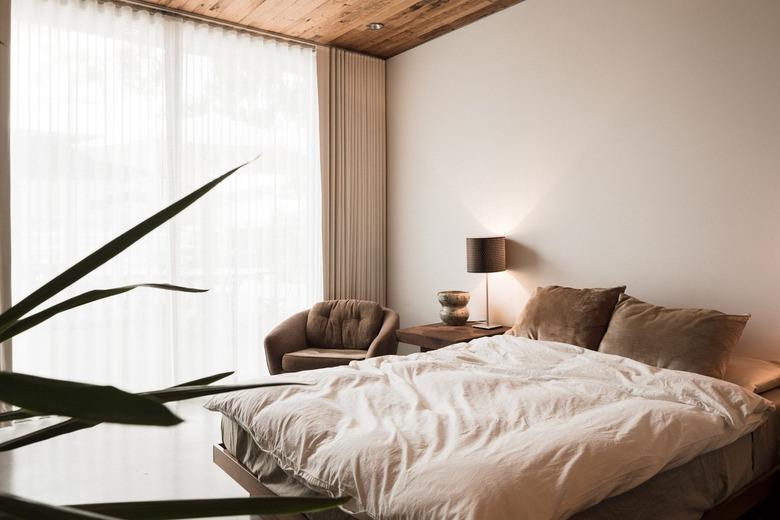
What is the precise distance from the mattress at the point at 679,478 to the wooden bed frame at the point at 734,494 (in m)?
0.02

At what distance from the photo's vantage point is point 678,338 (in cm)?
277

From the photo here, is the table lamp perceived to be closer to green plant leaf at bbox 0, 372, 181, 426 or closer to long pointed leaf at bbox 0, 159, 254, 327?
long pointed leaf at bbox 0, 159, 254, 327

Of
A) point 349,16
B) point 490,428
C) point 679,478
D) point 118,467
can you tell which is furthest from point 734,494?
point 349,16

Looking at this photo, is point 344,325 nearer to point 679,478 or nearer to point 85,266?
point 679,478

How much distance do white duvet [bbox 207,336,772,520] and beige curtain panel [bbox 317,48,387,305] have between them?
2268 mm

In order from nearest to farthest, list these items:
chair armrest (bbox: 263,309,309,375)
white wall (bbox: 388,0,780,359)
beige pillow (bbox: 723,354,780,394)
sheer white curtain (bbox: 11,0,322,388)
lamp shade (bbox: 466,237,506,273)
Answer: beige pillow (bbox: 723,354,780,394) < white wall (bbox: 388,0,780,359) < sheer white curtain (bbox: 11,0,322,388) < lamp shade (bbox: 466,237,506,273) < chair armrest (bbox: 263,309,309,375)

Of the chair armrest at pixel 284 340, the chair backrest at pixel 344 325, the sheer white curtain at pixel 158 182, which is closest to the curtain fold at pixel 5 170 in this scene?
the sheer white curtain at pixel 158 182

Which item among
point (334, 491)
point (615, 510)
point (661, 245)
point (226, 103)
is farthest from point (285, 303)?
point (615, 510)

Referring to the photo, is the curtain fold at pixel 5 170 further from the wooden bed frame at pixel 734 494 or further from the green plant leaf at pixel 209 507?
the green plant leaf at pixel 209 507

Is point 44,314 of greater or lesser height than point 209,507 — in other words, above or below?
above

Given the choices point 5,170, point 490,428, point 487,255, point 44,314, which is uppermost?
point 5,170

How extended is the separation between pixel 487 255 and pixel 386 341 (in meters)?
0.91

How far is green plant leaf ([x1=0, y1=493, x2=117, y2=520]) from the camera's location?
39cm

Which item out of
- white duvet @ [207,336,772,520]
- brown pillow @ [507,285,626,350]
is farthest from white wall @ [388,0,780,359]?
white duvet @ [207,336,772,520]
